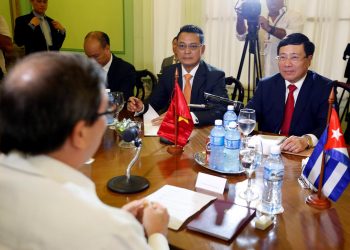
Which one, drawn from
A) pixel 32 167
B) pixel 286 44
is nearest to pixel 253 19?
pixel 286 44

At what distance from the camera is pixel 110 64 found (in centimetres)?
303

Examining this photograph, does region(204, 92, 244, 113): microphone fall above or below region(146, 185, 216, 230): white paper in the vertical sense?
above

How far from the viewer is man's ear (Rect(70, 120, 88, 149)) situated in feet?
2.35

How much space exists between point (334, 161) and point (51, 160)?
2.95ft

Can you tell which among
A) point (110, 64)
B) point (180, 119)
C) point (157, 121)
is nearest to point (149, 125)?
point (157, 121)

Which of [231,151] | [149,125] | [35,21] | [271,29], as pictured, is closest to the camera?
[231,151]

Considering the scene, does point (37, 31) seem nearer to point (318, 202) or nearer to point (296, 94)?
point (296, 94)

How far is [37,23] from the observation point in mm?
3836

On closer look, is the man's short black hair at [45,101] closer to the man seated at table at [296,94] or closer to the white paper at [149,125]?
the white paper at [149,125]

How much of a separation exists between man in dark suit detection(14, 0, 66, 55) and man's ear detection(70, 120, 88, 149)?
3496 millimetres

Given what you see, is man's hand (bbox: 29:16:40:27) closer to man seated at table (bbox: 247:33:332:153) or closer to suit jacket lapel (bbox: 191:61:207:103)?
suit jacket lapel (bbox: 191:61:207:103)

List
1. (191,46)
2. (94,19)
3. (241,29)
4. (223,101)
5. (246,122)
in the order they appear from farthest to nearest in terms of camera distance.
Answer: (94,19) → (241,29) → (191,46) → (223,101) → (246,122)

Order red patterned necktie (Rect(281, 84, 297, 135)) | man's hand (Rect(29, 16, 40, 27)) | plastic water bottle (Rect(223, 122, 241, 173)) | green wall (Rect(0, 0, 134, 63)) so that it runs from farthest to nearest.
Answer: green wall (Rect(0, 0, 134, 63)) → man's hand (Rect(29, 16, 40, 27)) → red patterned necktie (Rect(281, 84, 297, 135)) → plastic water bottle (Rect(223, 122, 241, 173))

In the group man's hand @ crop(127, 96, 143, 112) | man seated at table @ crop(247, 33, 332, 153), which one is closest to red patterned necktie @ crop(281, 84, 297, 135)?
man seated at table @ crop(247, 33, 332, 153)
